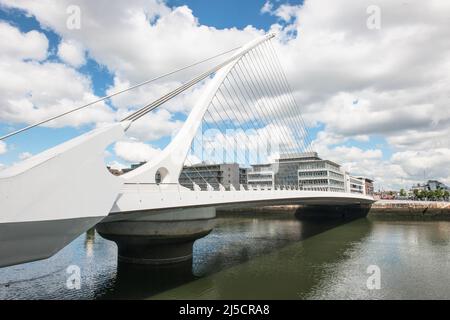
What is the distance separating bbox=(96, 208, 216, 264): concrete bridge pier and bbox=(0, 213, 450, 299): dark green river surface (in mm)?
596

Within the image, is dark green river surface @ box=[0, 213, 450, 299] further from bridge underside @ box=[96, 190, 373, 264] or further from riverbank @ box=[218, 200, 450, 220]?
riverbank @ box=[218, 200, 450, 220]

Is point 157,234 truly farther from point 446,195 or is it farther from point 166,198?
point 446,195

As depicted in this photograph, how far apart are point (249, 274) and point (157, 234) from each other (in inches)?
201

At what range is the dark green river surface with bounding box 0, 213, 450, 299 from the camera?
44.5ft

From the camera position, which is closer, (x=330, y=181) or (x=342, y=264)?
(x=342, y=264)

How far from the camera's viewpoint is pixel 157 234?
16.4m

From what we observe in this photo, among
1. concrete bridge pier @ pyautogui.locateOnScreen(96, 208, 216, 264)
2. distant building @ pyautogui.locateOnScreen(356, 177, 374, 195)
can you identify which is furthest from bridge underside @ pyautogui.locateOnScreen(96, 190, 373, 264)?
distant building @ pyautogui.locateOnScreen(356, 177, 374, 195)

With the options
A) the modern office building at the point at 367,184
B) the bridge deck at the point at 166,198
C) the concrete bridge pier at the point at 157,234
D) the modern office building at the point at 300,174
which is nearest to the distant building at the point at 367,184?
the modern office building at the point at 367,184

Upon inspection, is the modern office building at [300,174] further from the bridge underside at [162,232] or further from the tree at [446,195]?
the bridge underside at [162,232]
